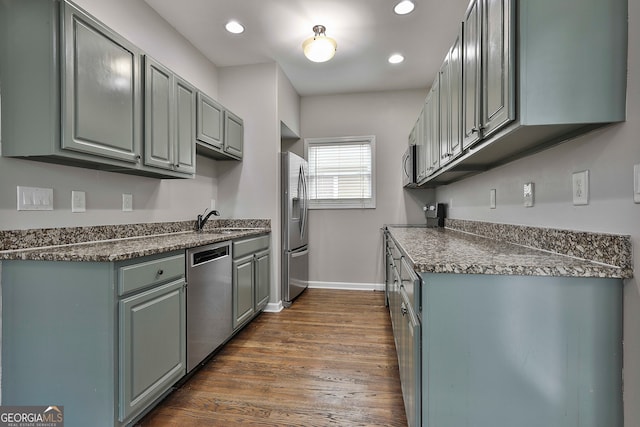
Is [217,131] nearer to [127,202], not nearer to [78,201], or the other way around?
[127,202]

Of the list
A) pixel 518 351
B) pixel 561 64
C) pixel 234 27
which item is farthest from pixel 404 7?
pixel 518 351

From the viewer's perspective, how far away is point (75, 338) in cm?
145

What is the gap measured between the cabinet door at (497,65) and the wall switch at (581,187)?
38 centimetres

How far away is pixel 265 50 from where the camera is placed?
3.18 m

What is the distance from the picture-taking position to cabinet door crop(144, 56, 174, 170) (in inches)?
80.0

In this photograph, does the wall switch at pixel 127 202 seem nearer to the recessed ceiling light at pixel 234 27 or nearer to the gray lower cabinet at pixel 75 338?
the gray lower cabinet at pixel 75 338

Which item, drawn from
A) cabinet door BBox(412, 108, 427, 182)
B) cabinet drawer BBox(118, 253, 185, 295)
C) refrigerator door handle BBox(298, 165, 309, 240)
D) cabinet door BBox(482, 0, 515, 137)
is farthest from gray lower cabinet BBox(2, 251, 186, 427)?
cabinet door BBox(412, 108, 427, 182)

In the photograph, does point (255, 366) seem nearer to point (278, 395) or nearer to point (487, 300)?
point (278, 395)

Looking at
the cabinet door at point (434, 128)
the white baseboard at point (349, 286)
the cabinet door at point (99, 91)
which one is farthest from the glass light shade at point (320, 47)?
the white baseboard at point (349, 286)

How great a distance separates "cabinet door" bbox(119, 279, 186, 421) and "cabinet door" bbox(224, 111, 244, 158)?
5.57 feet

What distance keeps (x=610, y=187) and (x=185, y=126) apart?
261 centimetres

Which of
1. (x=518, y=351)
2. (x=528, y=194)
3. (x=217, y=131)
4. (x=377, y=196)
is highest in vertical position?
(x=217, y=131)

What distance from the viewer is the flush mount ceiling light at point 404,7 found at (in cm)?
244

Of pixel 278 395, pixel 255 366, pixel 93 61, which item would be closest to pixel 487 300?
pixel 278 395
